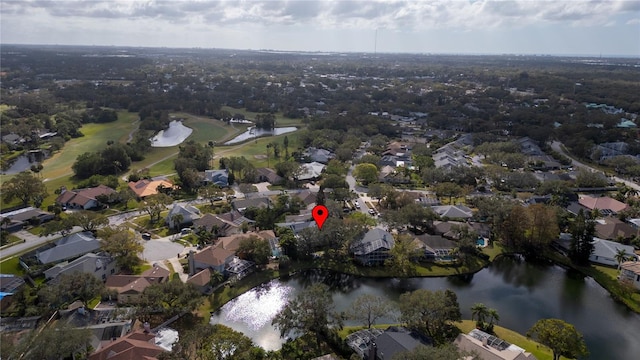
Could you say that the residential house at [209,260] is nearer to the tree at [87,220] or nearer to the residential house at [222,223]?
the residential house at [222,223]

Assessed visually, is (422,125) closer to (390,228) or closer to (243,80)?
(390,228)

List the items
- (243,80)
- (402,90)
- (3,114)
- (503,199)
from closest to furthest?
1. (503,199)
2. (3,114)
3. (402,90)
4. (243,80)

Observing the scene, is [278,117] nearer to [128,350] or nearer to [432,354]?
[128,350]

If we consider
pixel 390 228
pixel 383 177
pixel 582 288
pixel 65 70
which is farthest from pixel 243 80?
pixel 582 288

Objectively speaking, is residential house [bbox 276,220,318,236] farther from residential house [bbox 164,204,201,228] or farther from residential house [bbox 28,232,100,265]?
residential house [bbox 28,232,100,265]

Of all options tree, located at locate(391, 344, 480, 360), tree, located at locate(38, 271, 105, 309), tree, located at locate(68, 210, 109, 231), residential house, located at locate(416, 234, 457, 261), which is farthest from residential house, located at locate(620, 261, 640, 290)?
tree, located at locate(68, 210, 109, 231)

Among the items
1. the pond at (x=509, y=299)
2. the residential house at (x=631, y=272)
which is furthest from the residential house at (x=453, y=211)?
the residential house at (x=631, y=272)

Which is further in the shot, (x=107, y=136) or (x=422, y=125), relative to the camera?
(x=422, y=125)
